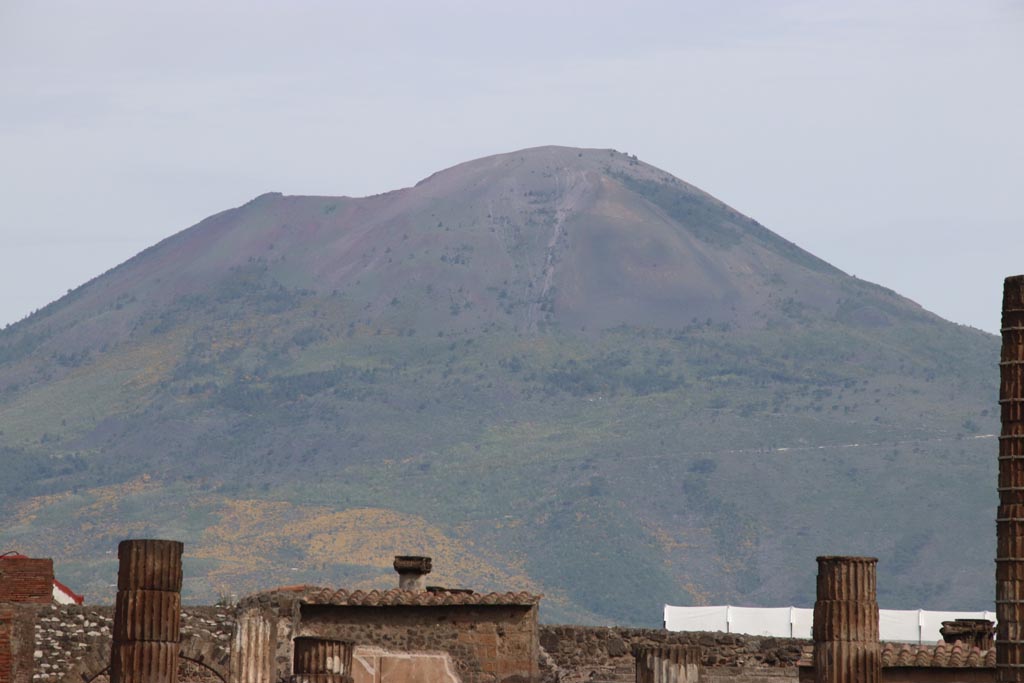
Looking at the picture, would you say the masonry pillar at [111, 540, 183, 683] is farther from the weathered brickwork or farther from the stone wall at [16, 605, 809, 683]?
the weathered brickwork

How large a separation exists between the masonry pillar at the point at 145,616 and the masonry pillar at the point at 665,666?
572 cm

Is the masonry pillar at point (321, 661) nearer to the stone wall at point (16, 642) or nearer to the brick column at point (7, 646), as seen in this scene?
the stone wall at point (16, 642)

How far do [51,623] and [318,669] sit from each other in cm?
1260

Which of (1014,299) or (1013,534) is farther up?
(1014,299)

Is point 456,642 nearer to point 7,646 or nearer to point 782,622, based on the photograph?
point 7,646

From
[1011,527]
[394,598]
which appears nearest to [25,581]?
[394,598]

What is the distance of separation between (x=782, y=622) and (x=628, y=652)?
14822 millimetres

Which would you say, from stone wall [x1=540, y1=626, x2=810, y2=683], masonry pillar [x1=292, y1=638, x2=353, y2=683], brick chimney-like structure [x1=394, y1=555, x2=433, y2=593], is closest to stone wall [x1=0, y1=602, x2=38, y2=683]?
brick chimney-like structure [x1=394, y1=555, x2=433, y2=593]

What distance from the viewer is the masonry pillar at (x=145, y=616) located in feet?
75.9

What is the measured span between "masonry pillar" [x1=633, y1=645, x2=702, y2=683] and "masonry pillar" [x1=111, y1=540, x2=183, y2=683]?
5.72 m

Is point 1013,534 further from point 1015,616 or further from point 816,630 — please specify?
point 816,630

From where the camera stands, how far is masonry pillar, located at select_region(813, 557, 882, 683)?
24.6 metres

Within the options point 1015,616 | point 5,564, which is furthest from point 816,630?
point 5,564

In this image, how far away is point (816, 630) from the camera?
24.9m
